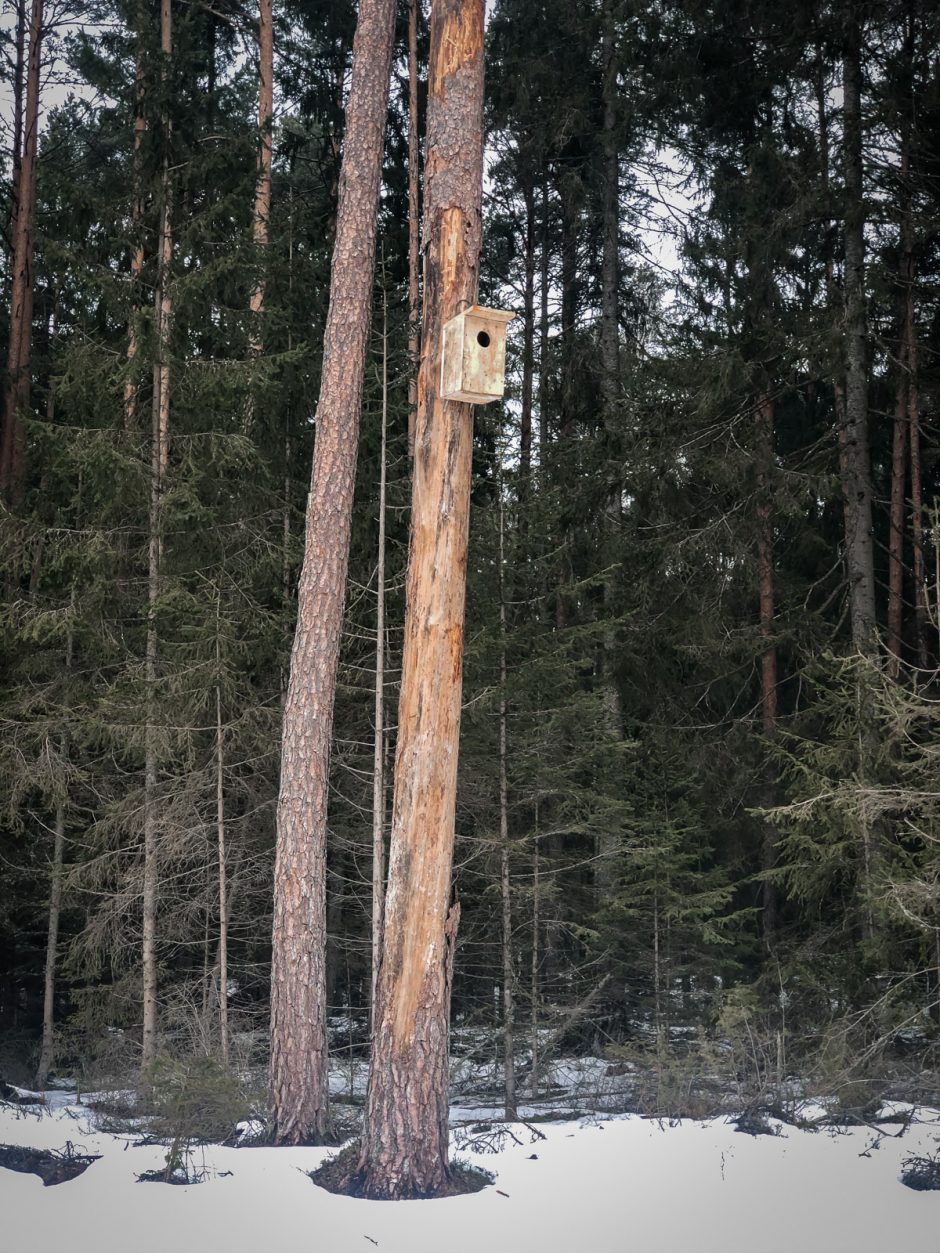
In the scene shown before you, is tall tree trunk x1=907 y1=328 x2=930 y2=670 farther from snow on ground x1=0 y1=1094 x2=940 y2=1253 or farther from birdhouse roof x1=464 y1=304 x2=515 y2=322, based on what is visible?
birdhouse roof x1=464 y1=304 x2=515 y2=322

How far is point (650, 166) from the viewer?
15.9 meters

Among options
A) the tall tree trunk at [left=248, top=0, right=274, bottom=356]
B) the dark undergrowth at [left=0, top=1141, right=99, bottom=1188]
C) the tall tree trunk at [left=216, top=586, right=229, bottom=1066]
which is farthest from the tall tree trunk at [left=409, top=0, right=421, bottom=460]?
the dark undergrowth at [left=0, top=1141, right=99, bottom=1188]

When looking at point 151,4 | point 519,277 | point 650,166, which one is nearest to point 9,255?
point 151,4

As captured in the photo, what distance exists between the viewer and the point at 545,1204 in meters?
6.59

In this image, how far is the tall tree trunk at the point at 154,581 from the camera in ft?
32.6

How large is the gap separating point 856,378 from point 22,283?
934cm

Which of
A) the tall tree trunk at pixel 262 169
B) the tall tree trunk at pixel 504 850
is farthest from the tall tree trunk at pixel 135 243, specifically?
the tall tree trunk at pixel 504 850

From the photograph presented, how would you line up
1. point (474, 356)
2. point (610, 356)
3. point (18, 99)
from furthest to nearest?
point (610, 356) < point (18, 99) < point (474, 356)

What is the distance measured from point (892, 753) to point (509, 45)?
11141 millimetres

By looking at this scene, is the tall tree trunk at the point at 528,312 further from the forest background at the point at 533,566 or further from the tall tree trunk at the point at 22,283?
the tall tree trunk at the point at 22,283

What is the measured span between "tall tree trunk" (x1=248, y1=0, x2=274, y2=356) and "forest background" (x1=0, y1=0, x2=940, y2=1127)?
3.2 inches

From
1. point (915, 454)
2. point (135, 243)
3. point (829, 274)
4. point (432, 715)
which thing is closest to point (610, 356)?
point (829, 274)

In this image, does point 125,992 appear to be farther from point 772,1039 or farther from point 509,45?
point 509,45

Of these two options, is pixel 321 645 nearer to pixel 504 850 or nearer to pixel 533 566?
pixel 533 566
